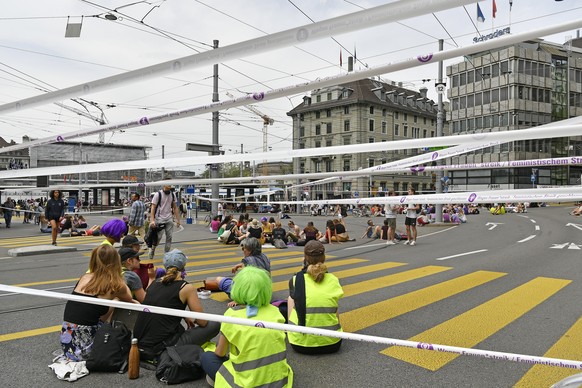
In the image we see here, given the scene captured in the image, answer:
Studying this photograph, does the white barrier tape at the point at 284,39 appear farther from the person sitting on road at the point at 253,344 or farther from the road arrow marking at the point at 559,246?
the road arrow marking at the point at 559,246

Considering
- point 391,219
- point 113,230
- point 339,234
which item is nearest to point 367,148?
point 113,230

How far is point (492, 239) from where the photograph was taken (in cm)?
1544

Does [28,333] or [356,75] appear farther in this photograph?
[28,333]

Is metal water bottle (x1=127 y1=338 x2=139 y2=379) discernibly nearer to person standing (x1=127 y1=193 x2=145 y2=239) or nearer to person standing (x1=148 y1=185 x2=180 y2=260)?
person standing (x1=148 y1=185 x2=180 y2=260)

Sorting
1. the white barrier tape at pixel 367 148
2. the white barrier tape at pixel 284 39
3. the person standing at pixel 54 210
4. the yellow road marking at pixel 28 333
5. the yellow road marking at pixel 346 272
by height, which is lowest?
the yellow road marking at pixel 346 272

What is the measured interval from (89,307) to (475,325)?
4.38m

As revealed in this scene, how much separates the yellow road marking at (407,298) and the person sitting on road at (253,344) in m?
1.91

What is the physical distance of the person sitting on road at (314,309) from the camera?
3.95m

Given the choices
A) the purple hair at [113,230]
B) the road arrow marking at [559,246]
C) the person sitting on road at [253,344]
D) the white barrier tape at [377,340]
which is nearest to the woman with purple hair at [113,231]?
the purple hair at [113,230]

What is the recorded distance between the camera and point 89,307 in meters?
3.57

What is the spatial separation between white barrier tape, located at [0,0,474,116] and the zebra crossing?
10.2ft

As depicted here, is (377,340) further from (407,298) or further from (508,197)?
(407,298)

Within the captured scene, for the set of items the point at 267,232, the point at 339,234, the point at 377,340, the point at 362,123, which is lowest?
the point at 339,234

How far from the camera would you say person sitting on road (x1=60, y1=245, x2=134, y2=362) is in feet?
11.6
